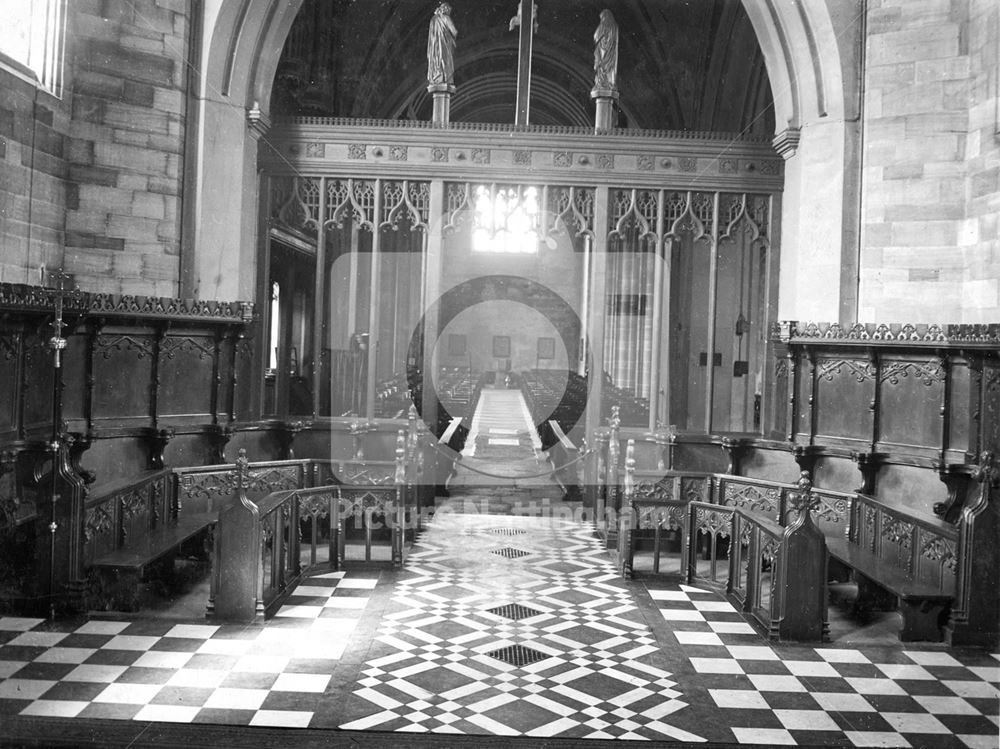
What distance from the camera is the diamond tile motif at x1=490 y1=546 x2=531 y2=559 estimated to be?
23.3 feet

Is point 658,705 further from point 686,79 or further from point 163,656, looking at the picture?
point 686,79

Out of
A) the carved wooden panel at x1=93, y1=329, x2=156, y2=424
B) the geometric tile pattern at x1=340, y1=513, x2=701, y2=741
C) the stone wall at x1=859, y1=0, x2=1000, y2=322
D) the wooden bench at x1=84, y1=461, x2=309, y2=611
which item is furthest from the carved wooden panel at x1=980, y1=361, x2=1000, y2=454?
the carved wooden panel at x1=93, y1=329, x2=156, y2=424

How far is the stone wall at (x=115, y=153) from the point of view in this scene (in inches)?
271

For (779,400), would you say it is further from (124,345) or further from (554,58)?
(554,58)

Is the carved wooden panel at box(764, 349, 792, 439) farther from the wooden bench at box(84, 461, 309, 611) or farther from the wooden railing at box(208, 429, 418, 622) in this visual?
the wooden bench at box(84, 461, 309, 611)

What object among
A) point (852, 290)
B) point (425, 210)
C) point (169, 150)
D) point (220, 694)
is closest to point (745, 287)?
point (852, 290)

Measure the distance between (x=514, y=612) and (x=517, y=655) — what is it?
820 mm

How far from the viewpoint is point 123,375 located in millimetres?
6773

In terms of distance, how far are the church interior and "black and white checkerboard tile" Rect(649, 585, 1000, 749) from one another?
29 millimetres

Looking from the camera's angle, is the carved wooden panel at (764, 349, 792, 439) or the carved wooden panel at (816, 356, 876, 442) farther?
the carved wooden panel at (764, 349, 792, 439)

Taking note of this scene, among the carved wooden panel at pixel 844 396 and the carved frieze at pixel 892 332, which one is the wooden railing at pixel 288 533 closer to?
the carved frieze at pixel 892 332

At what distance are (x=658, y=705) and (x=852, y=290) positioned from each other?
4911mm

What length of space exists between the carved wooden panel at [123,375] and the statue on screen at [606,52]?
4929mm

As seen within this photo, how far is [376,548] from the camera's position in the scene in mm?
7375
